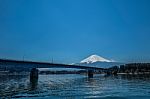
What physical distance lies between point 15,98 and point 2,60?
8603cm

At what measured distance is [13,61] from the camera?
14738 centimetres

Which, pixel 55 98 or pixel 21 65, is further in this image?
pixel 21 65

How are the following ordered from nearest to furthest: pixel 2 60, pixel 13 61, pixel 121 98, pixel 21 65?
1. pixel 121 98
2. pixel 2 60
3. pixel 13 61
4. pixel 21 65

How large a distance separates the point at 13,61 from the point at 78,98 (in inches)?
4050

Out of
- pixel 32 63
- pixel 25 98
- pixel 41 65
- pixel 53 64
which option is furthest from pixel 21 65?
pixel 25 98

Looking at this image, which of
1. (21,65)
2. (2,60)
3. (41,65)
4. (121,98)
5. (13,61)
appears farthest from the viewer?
(41,65)

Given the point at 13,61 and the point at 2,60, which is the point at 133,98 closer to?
the point at 2,60

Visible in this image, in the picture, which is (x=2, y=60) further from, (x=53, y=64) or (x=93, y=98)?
(x=93, y=98)

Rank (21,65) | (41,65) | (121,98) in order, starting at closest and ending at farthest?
(121,98)
(21,65)
(41,65)

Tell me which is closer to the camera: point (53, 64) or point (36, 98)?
point (36, 98)

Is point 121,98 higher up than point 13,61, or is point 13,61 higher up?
point 13,61

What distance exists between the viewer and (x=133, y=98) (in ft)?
164

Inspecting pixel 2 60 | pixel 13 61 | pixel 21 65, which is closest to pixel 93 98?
pixel 2 60

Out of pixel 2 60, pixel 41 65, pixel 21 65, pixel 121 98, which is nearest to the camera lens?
pixel 121 98
